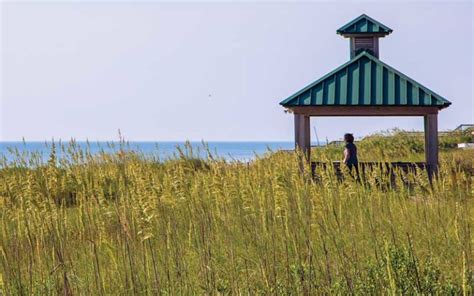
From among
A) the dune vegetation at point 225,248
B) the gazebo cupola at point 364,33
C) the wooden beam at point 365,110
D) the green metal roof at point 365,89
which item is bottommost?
the dune vegetation at point 225,248

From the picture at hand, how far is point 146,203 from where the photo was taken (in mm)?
3832

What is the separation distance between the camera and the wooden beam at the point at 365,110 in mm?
11172

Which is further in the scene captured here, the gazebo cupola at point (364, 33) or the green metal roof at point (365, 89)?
the gazebo cupola at point (364, 33)

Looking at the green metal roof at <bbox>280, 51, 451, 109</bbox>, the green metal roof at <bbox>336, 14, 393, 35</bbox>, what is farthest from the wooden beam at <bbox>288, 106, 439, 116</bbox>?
the green metal roof at <bbox>336, 14, 393, 35</bbox>

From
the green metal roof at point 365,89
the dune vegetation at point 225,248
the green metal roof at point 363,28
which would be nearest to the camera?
the dune vegetation at point 225,248

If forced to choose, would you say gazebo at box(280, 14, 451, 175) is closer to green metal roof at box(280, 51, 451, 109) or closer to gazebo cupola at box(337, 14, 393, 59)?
green metal roof at box(280, 51, 451, 109)

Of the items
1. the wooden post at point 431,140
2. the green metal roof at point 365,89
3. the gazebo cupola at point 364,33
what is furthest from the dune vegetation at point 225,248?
the gazebo cupola at point 364,33

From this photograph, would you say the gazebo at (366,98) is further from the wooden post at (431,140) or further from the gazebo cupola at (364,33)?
the gazebo cupola at (364,33)

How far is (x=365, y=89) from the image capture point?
11188 mm

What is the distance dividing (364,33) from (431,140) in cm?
239

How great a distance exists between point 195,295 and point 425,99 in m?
7.99

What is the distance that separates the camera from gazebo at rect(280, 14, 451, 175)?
1109cm

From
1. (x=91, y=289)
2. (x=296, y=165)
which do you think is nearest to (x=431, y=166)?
(x=296, y=165)

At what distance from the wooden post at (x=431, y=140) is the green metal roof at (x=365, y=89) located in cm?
29
